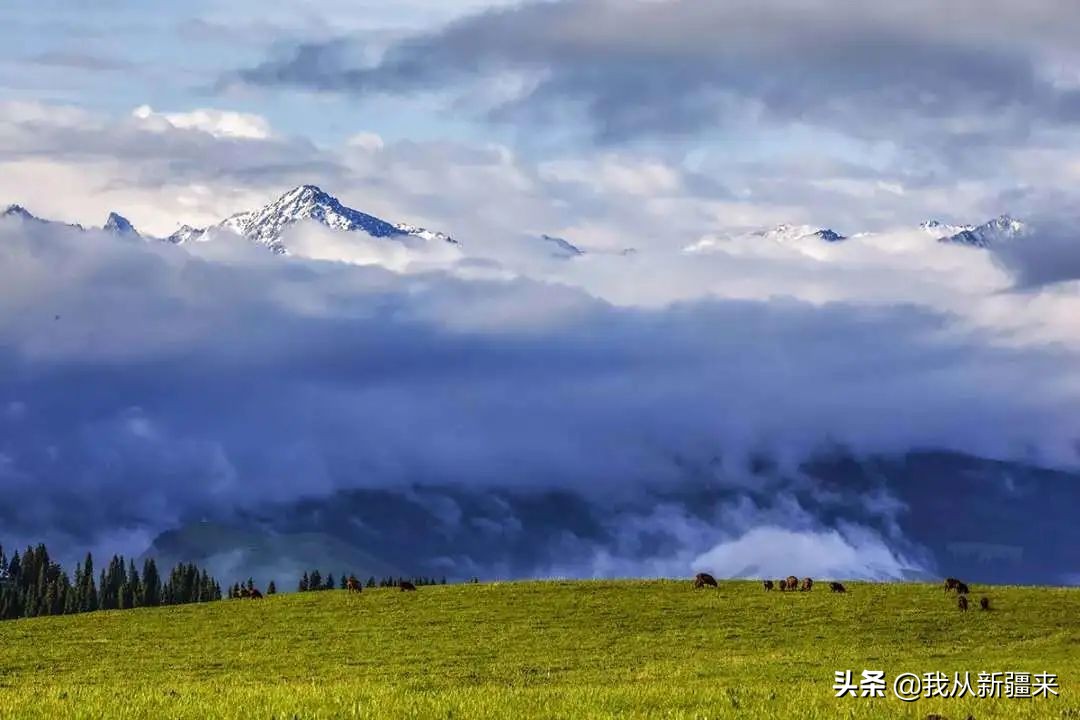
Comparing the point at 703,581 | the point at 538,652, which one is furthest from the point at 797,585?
the point at 538,652

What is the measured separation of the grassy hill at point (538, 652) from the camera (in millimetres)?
37188

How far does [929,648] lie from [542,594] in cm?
2746

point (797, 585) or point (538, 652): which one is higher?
point (797, 585)

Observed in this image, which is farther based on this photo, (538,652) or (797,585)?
(797,585)

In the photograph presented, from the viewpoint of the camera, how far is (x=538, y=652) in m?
70.2

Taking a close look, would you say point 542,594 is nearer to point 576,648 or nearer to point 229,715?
point 576,648

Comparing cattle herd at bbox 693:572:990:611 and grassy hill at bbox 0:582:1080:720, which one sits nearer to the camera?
grassy hill at bbox 0:582:1080:720

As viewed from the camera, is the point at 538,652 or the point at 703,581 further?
the point at 703,581

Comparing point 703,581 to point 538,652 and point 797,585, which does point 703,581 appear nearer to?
point 797,585

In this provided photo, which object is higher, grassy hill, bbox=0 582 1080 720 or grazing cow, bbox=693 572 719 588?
grazing cow, bbox=693 572 719 588

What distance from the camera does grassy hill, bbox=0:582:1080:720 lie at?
37.2 metres

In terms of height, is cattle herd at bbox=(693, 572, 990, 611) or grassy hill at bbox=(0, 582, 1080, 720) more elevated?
cattle herd at bbox=(693, 572, 990, 611)

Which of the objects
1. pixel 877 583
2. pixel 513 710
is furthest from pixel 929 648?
pixel 513 710

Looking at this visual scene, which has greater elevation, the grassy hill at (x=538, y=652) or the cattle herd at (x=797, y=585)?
the cattle herd at (x=797, y=585)
